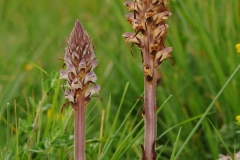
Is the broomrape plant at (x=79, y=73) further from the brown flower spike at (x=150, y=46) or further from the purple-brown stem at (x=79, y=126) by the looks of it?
the brown flower spike at (x=150, y=46)

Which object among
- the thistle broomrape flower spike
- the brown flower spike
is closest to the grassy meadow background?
the brown flower spike

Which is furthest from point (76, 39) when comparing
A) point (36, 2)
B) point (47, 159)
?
point (36, 2)

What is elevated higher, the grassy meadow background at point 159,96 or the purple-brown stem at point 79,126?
the grassy meadow background at point 159,96

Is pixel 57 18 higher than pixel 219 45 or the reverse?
higher

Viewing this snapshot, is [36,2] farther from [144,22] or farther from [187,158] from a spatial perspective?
[144,22]

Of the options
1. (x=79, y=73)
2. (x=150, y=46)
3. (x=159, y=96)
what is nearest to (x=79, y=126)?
(x=79, y=73)

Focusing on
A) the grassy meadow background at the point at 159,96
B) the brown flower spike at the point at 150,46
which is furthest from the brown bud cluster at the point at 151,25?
the grassy meadow background at the point at 159,96
